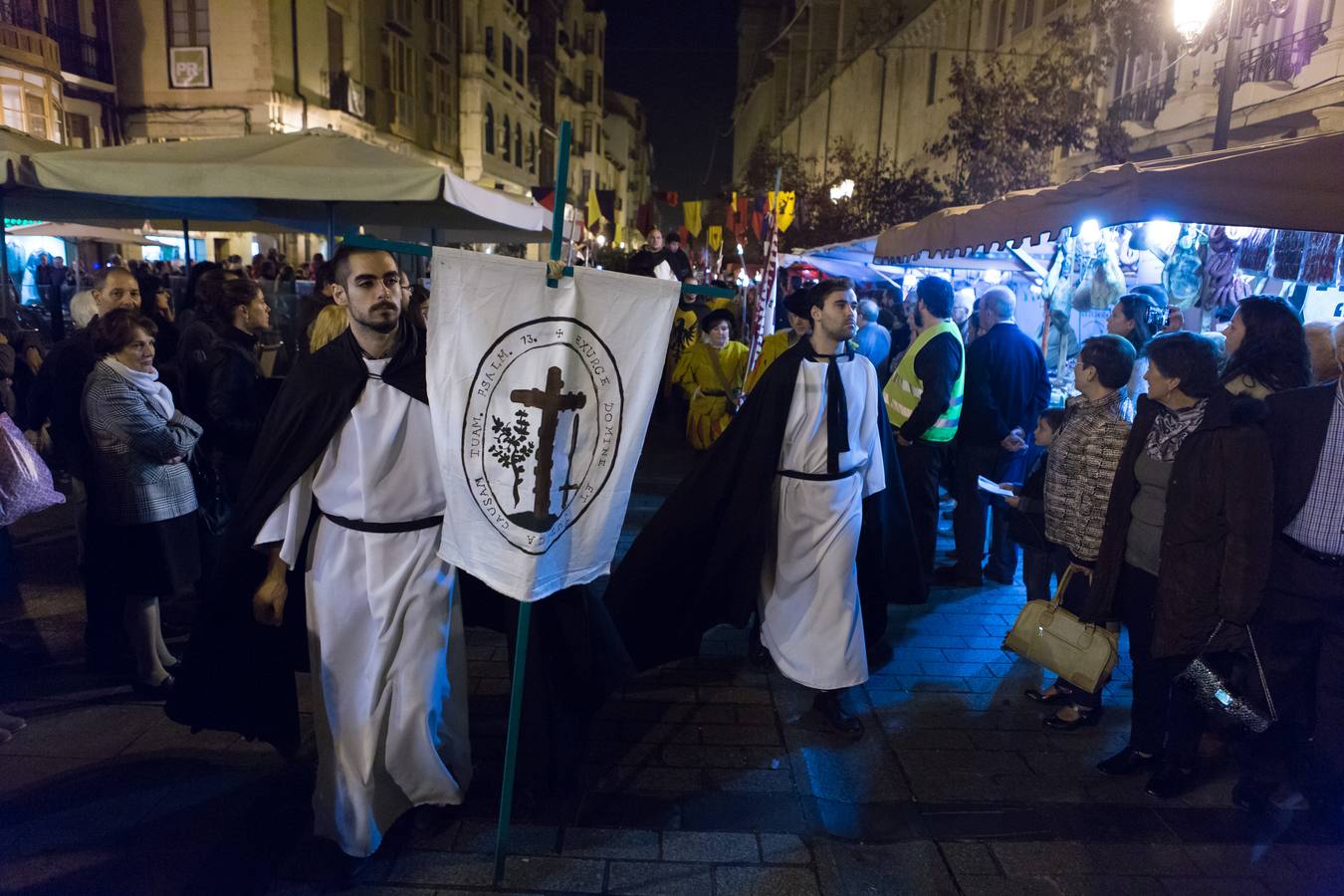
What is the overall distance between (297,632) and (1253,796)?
3.77m

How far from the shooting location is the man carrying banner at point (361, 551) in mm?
2918

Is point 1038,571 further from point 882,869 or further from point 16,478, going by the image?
point 16,478

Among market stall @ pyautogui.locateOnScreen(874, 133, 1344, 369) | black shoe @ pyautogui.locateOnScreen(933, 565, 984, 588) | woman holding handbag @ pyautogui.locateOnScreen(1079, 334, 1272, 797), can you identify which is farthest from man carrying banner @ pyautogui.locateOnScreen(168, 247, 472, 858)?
black shoe @ pyautogui.locateOnScreen(933, 565, 984, 588)

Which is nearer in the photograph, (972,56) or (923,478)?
(923,478)

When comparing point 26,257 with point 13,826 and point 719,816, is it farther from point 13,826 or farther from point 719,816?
point 719,816

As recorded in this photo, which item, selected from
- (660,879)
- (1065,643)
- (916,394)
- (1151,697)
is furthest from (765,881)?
(916,394)

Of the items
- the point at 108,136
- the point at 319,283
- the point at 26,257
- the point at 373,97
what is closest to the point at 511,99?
the point at 373,97

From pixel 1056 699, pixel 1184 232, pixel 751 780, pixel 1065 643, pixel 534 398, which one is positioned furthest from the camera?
pixel 1184 232

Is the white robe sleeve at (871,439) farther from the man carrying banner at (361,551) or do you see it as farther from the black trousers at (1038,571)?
the man carrying banner at (361,551)

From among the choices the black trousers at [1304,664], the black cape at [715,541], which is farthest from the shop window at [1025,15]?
the black trousers at [1304,664]

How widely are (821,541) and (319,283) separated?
2912 millimetres

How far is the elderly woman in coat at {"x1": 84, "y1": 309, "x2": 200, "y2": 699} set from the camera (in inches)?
157

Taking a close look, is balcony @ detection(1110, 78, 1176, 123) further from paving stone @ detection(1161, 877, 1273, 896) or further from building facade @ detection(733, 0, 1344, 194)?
paving stone @ detection(1161, 877, 1273, 896)

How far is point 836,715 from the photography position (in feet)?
13.6
